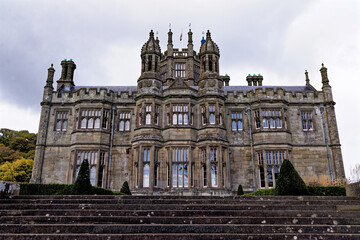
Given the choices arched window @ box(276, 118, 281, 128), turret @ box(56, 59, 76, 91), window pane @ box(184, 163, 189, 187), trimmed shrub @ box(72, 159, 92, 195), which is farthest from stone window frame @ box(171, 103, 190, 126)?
turret @ box(56, 59, 76, 91)

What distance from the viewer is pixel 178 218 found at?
7.89 metres

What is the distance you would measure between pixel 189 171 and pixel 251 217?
1281 centimetres

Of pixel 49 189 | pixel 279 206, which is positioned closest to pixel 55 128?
pixel 49 189

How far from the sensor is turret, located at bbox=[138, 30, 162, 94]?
2286 cm

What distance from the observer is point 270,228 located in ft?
24.1

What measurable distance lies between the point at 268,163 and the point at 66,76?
67.3 feet

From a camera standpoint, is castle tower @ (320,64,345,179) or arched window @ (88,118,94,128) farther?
arched window @ (88,118,94,128)

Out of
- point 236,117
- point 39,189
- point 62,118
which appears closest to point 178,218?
point 39,189

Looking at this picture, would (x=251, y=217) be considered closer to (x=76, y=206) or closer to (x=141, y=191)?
(x=76, y=206)

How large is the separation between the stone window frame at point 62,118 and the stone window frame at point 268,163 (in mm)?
15949

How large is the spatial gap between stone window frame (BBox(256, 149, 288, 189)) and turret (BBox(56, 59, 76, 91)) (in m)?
18.8

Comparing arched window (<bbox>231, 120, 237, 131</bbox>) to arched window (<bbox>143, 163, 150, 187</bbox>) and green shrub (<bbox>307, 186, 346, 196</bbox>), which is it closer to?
arched window (<bbox>143, 163, 150, 187</bbox>)

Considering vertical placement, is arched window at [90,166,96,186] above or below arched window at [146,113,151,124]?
below

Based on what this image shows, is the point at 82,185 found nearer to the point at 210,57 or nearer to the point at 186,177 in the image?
the point at 186,177
